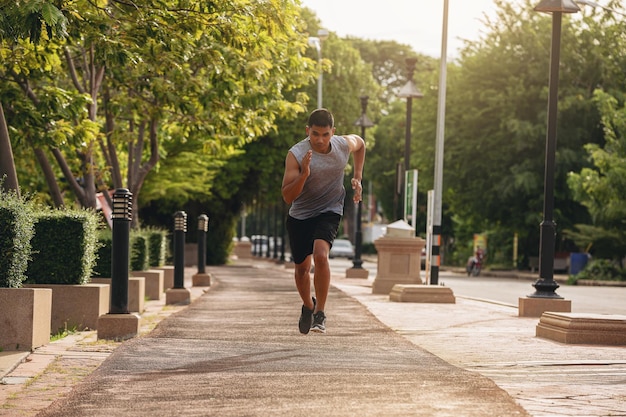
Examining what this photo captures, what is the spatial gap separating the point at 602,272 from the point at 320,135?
Result: 33723mm

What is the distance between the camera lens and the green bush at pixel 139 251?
1903 cm

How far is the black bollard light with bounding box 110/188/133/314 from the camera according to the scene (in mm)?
11375

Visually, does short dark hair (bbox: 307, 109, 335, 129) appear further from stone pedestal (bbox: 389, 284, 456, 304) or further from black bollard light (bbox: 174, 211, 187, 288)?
stone pedestal (bbox: 389, 284, 456, 304)

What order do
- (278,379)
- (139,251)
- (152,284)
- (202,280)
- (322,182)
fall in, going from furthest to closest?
1. (202,280)
2. (152,284)
3. (139,251)
4. (322,182)
5. (278,379)

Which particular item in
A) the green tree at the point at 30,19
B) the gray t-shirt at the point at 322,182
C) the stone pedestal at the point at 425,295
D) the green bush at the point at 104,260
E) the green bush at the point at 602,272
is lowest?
the green bush at the point at 602,272

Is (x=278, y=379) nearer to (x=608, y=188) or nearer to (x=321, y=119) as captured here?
(x=321, y=119)

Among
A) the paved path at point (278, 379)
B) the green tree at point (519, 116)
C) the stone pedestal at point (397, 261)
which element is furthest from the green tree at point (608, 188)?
the paved path at point (278, 379)

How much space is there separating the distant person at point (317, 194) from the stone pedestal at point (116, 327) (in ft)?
6.83

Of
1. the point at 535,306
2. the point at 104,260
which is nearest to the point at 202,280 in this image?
the point at 104,260

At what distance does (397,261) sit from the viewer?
82.0 ft

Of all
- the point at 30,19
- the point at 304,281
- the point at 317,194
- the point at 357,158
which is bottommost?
the point at 304,281

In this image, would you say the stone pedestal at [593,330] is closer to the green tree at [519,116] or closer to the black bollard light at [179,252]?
the black bollard light at [179,252]

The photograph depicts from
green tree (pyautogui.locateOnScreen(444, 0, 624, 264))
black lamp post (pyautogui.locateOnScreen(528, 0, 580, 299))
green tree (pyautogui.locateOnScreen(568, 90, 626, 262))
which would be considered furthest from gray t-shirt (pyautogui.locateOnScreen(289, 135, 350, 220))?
green tree (pyautogui.locateOnScreen(444, 0, 624, 264))

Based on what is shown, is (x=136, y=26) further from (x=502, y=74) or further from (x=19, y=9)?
(x=502, y=74)
